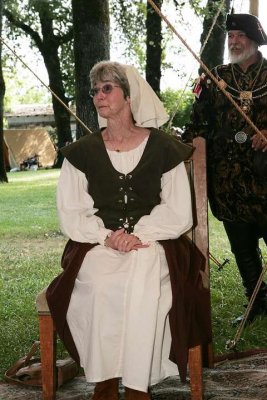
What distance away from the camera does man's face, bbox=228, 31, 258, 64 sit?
3.61m

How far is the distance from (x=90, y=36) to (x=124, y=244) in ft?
11.5

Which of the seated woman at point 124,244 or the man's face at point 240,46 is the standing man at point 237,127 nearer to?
the man's face at point 240,46

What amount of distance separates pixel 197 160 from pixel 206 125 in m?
0.61

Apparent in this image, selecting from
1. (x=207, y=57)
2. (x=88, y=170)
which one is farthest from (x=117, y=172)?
(x=207, y=57)

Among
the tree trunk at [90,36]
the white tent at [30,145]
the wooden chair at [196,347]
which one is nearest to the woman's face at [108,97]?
the wooden chair at [196,347]

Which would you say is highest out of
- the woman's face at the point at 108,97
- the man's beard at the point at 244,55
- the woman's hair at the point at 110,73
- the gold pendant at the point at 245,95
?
the man's beard at the point at 244,55

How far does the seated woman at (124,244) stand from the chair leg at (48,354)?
0.26 feet

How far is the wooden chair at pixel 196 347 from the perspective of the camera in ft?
8.95

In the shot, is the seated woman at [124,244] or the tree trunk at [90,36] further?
the tree trunk at [90,36]

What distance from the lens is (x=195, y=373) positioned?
2725 mm

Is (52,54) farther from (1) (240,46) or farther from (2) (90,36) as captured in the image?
(1) (240,46)

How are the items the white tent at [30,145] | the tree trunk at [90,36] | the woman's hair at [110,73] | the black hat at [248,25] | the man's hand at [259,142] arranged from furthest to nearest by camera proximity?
the white tent at [30,145] → the tree trunk at [90,36] → the black hat at [248,25] → the man's hand at [259,142] → the woman's hair at [110,73]

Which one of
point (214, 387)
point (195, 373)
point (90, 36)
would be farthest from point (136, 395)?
point (90, 36)

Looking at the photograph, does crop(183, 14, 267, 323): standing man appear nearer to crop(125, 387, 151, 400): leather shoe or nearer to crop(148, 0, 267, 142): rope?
crop(148, 0, 267, 142): rope
